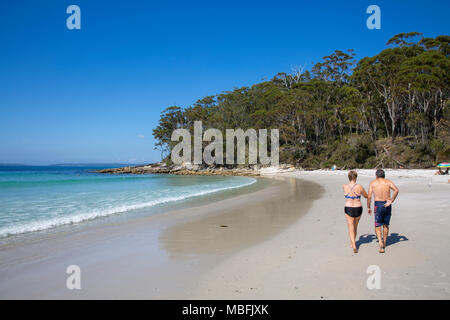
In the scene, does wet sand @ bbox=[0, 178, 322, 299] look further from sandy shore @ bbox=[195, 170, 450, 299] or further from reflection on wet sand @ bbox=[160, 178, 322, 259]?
sandy shore @ bbox=[195, 170, 450, 299]

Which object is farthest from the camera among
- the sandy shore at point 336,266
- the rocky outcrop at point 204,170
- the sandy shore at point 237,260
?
the rocky outcrop at point 204,170

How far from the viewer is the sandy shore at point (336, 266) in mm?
3109

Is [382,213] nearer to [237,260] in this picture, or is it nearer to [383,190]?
[383,190]

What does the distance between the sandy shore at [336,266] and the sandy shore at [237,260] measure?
0.5 inches

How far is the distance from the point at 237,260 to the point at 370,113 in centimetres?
3904

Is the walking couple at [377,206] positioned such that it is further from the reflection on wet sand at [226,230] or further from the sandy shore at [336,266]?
the reflection on wet sand at [226,230]

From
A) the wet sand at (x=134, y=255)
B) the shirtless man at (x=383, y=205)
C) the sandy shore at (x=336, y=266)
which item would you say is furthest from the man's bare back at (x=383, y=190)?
the wet sand at (x=134, y=255)

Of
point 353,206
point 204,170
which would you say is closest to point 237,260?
point 353,206

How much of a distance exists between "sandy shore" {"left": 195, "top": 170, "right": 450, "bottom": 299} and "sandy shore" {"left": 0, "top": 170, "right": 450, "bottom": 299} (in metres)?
0.01

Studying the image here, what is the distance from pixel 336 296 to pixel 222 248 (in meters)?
2.54

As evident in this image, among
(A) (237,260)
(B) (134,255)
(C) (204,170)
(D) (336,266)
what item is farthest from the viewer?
(C) (204,170)

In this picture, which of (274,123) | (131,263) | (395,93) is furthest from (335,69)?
(131,263)

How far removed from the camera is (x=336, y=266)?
12.8 ft
